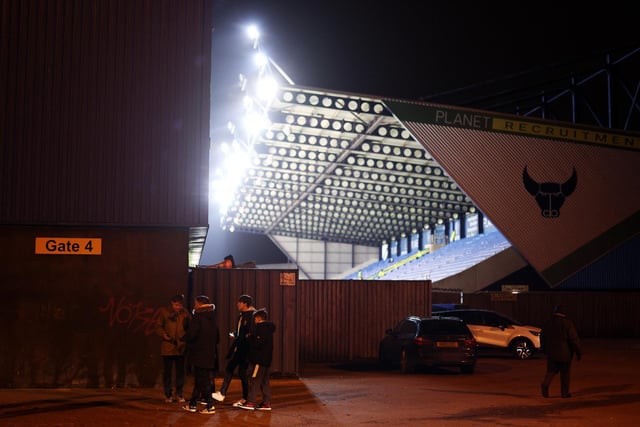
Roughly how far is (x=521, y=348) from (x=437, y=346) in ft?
19.4

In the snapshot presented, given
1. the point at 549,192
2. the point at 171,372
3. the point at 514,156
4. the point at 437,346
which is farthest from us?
the point at 549,192

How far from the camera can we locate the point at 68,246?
47.7ft

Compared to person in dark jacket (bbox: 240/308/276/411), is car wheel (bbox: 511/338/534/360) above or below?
below

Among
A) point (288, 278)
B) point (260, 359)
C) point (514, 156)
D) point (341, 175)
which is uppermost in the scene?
point (341, 175)

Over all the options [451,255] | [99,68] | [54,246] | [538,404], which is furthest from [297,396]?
[451,255]

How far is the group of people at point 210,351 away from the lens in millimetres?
11797

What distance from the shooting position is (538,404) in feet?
42.9

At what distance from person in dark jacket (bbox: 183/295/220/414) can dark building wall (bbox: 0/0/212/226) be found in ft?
10.1

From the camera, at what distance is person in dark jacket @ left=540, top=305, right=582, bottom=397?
44.9ft

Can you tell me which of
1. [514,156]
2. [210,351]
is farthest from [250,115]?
[210,351]

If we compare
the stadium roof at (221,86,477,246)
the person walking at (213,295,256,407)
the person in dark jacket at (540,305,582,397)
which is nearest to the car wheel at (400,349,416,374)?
the person in dark jacket at (540,305,582,397)

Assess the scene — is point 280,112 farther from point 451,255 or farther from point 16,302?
point 16,302

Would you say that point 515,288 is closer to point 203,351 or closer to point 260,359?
point 260,359

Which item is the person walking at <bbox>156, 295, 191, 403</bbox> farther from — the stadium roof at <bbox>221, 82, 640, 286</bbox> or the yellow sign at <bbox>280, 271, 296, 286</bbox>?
the stadium roof at <bbox>221, 82, 640, 286</bbox>
